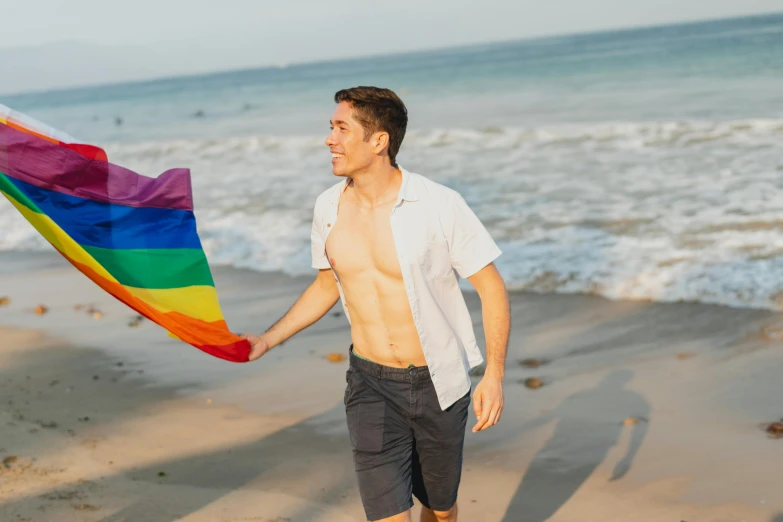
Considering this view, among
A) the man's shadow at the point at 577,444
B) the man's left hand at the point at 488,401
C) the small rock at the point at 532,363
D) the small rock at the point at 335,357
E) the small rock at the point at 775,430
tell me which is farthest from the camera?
the small rock at the point at 335,357

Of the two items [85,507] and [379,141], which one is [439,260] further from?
[85,507]

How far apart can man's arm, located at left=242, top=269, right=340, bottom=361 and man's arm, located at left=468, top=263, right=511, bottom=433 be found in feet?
2.58

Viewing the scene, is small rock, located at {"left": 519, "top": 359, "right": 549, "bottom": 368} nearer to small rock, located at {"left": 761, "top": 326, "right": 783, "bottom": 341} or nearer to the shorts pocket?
small rock, located at {"left": 761, "top": 326, "right": 783, "bottom": 341}

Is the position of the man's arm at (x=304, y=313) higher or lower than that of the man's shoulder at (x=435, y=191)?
lower

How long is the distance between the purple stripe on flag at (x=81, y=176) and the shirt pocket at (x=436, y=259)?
123cm

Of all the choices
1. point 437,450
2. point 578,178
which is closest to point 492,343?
point 437,450

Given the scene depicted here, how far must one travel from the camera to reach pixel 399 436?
368 cm

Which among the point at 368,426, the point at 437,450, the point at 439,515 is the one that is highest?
the point at 368,426

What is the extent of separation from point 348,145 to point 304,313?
0.89 meters

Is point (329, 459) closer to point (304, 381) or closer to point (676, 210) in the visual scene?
point (304, 381)

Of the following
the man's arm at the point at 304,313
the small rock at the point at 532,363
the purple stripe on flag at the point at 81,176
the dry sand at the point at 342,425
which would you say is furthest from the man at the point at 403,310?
the small rock at the point at 532,363

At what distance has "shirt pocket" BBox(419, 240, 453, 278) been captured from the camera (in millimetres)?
3541

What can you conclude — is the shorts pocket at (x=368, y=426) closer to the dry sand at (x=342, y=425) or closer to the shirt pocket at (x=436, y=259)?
the shirt pocket at (x=436, y=259)

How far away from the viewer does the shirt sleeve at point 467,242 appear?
3523mm
